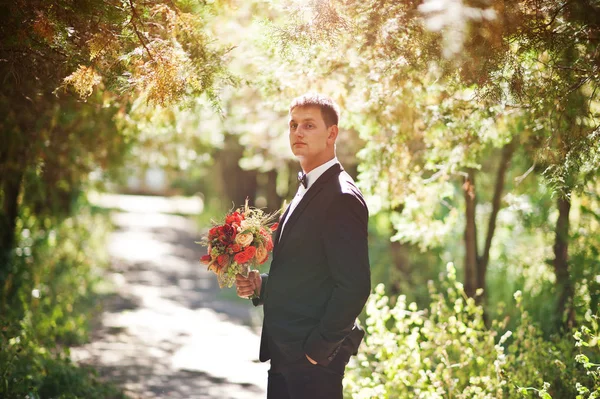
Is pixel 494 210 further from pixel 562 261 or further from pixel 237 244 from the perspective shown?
pixel 237 244

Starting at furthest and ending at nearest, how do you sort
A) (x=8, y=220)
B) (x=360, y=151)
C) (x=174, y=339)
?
(x=8, y=220) → (x=174, y=339) → (x=360, y=151)

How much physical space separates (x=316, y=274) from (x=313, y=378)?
61 centimetres

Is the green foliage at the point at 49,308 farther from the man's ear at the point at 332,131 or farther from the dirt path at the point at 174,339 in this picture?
the man's ear at the point at 332,131

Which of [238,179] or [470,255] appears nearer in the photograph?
[470,255]

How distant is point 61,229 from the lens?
13.7m

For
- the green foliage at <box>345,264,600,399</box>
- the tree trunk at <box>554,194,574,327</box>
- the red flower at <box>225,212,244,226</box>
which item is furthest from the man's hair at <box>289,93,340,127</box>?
the tree trunk at <box>554,194,574,327</box>

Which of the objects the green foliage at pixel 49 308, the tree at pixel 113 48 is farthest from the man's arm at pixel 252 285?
the green foliage at pixel 49 308

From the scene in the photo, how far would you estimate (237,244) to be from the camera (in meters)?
4.05

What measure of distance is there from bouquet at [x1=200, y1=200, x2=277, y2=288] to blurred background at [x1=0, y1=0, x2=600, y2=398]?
1.12 ft

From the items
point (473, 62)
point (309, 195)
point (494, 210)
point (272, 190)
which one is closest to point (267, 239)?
point (309, 195)

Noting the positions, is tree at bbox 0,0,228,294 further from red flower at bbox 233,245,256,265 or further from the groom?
red flower at bbox 233,245,256,265

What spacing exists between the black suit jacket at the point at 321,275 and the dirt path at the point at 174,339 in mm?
3403

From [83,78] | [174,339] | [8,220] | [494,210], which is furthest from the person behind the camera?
[8,220]

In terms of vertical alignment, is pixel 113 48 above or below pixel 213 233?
above
